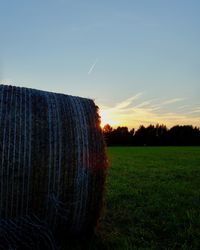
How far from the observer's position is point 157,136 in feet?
287

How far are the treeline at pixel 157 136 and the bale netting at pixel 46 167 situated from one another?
78.1m

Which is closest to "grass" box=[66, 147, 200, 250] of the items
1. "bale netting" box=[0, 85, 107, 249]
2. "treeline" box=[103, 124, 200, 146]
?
"bale netting" box=[0, 85, 107, 249]

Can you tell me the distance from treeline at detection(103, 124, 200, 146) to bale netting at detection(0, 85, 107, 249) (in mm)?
78086

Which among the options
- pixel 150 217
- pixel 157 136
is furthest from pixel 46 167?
pixel 157 136

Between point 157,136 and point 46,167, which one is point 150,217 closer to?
point 46,167

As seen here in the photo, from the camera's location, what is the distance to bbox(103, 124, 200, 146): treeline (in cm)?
8503

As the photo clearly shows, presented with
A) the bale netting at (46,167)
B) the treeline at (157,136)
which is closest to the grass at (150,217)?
the bale netting at (46,167)

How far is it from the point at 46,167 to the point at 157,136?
274 feet

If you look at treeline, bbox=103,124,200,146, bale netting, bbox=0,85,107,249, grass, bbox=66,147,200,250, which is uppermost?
treeline, bbox=103,124,200,146

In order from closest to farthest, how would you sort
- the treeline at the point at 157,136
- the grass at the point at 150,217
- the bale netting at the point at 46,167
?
the bale netting at the point at 46,167
the grass at the point at 150,217
the treeline at the point at 157,136

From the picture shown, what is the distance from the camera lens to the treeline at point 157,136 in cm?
8503

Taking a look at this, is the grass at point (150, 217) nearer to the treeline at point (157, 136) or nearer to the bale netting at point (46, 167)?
the bale netting at point (46, 167)

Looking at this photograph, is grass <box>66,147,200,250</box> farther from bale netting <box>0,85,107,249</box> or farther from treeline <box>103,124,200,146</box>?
treeline <box>103,124,200,146</box>

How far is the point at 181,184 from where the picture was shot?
11383 mm
